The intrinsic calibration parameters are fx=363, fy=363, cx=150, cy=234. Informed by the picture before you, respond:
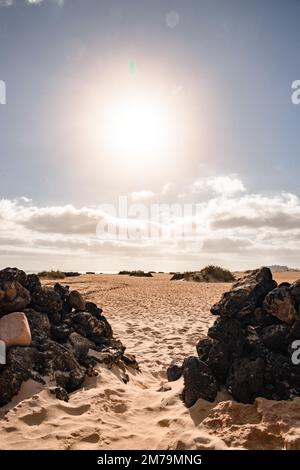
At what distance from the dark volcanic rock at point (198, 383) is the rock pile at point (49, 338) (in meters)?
1.93

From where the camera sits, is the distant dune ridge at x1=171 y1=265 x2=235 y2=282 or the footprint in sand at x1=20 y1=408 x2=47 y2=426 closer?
the footprint in sand at x1=20 y1=408 x2=47 y2=426

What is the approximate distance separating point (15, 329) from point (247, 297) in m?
3.97

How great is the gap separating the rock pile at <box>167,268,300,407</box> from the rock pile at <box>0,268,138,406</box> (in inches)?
84.6

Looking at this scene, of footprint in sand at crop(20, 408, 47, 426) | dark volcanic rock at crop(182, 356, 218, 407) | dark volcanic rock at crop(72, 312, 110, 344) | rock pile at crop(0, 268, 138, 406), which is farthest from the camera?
dark volcanic rock at crop(72, 312, 110, 344)

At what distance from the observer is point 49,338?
6988 millimetres

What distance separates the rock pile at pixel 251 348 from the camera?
5.27 meters

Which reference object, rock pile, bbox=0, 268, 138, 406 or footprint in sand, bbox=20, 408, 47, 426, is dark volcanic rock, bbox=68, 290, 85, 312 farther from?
footprint in sand, bbox=20, 408, 47, 426

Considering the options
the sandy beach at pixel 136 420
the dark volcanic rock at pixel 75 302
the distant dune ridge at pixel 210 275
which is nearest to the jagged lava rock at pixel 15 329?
the sandy beach at pixel 136 420

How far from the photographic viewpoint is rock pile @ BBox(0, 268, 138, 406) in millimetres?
5914

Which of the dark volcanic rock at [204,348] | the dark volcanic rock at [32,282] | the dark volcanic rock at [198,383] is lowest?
the dark volcanic rock at [198,383]

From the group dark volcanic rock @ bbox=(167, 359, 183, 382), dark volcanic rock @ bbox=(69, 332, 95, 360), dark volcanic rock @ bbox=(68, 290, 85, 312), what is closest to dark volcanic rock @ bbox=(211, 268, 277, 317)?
dark volcanic rock @ bbox=(167, 359, 183, 382)

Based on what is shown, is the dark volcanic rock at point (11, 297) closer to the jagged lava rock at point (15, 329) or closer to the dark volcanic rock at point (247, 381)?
the jagged lava rock at point (15, 329)

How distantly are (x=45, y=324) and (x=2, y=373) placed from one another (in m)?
1.55

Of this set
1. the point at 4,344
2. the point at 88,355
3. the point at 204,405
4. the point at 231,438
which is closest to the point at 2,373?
the point at 4,344
